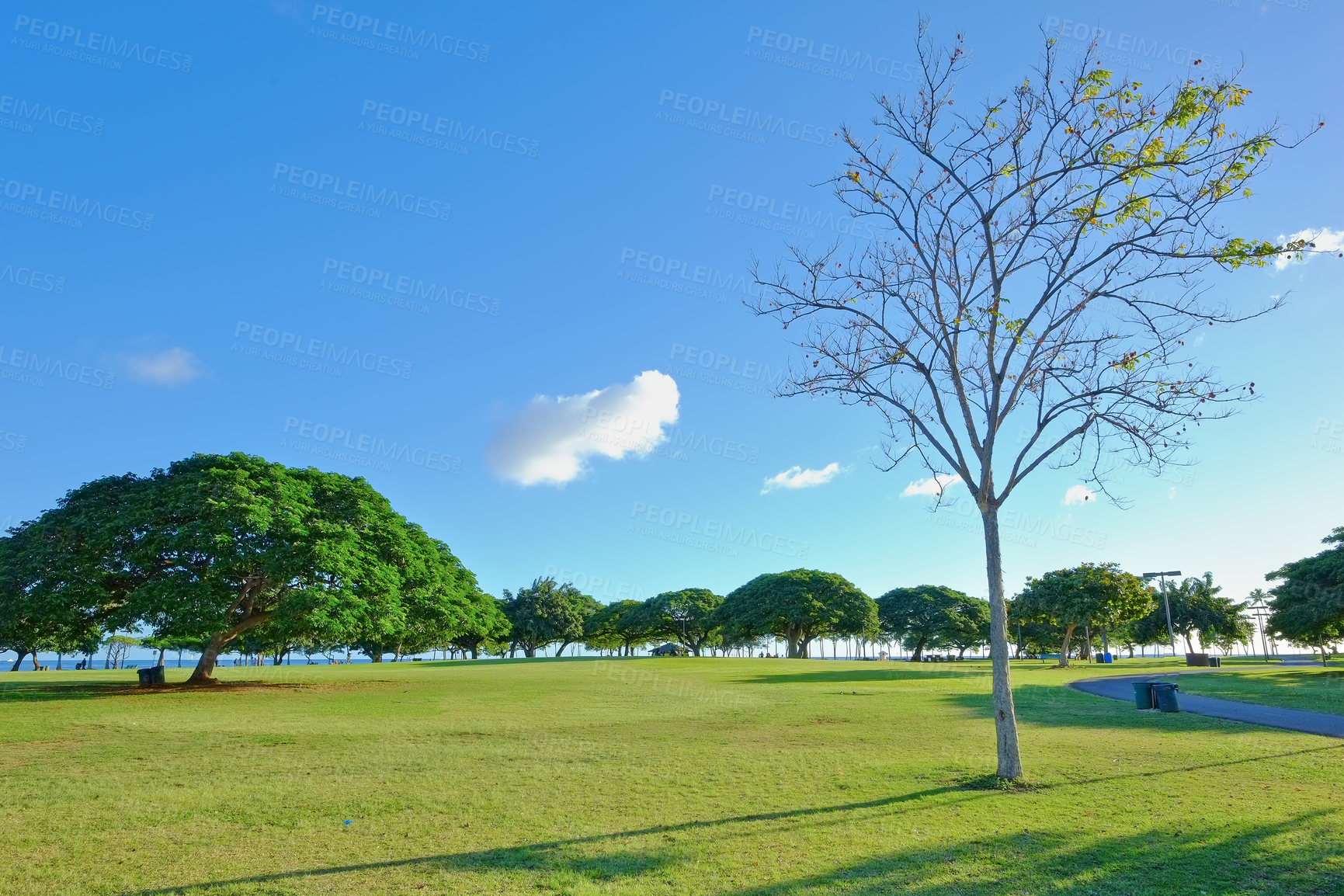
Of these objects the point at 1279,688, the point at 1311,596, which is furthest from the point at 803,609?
the point at 1279,688

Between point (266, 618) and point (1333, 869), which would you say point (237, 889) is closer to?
point (1333, 869)

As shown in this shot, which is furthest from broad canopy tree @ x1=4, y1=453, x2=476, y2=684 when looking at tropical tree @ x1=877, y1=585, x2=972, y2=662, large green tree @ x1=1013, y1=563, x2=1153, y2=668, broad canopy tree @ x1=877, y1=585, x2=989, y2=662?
tropical tree @ x1=877, y1=585, x2=972, y2=662

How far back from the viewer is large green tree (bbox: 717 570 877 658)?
2874 inches

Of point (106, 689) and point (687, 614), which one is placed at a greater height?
point (687, 614)

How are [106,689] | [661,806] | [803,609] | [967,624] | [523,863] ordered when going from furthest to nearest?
1. [967,624]
2. [803,609]
3. [106,689]
4. [661,806]
5. [523,863]

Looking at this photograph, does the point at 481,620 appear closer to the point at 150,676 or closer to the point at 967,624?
the point at 150,676

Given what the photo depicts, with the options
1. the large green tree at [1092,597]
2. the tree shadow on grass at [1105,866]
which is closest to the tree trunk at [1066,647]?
the large green tree at [1092,597]

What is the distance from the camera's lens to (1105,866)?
6.88m

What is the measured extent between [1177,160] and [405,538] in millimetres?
29930

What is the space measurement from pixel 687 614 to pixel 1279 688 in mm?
A: 67189

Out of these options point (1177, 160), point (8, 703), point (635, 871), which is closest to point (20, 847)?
point (635, 871)

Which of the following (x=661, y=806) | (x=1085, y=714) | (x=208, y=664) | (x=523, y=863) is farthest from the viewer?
(x=208, y=664)

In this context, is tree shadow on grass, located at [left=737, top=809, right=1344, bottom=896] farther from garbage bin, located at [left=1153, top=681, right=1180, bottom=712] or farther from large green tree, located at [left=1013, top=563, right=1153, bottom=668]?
large green tree, located at [left=1013, top=563, right=1153, bottom=668]

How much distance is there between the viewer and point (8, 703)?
74.1ft
